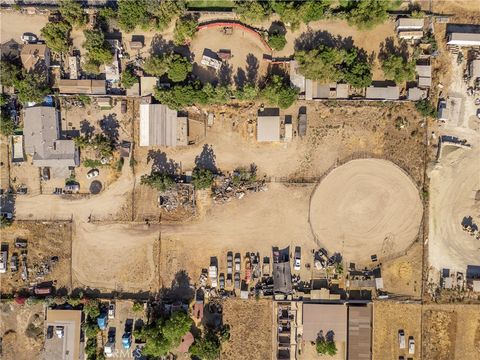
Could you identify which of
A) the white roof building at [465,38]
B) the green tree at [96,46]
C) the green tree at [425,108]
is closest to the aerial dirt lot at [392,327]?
the green tree at [425,108]

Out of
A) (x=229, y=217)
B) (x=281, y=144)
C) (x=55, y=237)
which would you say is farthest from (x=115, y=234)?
(x=281, y=144)

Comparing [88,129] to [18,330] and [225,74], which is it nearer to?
[225,74]

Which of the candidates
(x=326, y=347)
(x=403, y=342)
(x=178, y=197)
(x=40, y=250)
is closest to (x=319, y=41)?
(x=178, y=197)

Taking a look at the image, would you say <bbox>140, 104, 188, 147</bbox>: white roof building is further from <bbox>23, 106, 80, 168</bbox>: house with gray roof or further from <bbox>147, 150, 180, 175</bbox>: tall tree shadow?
<bbox>23, 106, 80, 168</bbox>: house with gray roof

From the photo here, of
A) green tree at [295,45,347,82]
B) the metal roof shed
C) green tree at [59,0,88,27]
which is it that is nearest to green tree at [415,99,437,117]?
green tree at [295,45,347,82]

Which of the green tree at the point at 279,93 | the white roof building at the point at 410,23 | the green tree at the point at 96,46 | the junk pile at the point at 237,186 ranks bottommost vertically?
the junk pile at the point at 237,186

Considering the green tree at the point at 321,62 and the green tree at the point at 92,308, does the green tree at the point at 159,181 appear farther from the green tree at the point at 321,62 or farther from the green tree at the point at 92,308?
the green tree at the point at 321,62
